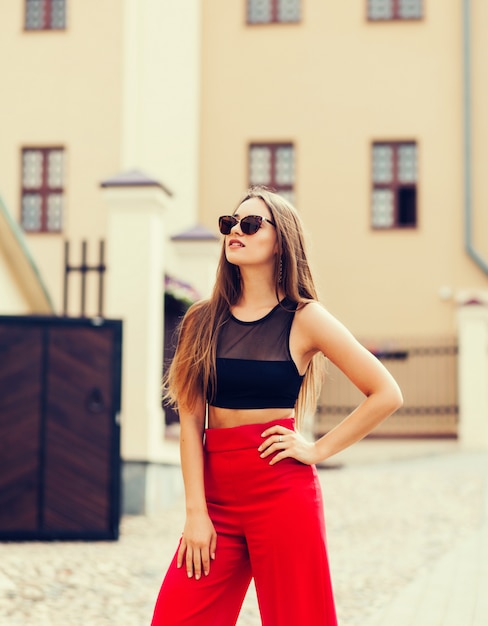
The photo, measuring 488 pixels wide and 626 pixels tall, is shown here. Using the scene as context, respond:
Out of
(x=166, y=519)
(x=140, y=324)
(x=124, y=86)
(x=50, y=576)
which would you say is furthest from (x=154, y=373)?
(x=124, y=86)

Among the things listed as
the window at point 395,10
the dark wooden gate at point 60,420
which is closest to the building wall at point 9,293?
the dark wooden gate at point 60,420

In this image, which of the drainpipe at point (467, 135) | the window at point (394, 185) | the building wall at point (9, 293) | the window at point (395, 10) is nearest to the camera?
the building wall at point (9, 293)

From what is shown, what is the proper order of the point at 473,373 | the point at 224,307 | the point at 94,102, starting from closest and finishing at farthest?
the point at 224,307 → the point at 473,373 → the point at 94,102

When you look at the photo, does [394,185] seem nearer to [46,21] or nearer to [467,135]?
[467,135]

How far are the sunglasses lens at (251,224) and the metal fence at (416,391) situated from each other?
16585 mm

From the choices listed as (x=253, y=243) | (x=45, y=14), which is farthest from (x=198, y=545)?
(x=45, y=14)

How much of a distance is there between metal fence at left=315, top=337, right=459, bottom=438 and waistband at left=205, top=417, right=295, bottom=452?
16.7 meters

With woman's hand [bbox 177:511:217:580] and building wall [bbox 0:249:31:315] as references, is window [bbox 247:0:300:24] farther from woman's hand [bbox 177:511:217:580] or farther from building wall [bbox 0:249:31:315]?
woman's hand [bbox 177:511:217:580]

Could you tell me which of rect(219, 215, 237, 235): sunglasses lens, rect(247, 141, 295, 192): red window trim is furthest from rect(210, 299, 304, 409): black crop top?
rect(247, 141, 295, 192): red window trim

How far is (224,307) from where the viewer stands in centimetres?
339

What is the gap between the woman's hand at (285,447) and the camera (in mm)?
3145

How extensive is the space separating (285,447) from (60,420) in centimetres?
663

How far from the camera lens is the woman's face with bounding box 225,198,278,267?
11.0 feet

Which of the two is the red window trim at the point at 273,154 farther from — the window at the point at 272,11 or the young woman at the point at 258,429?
the young woman at the point at 258,429
